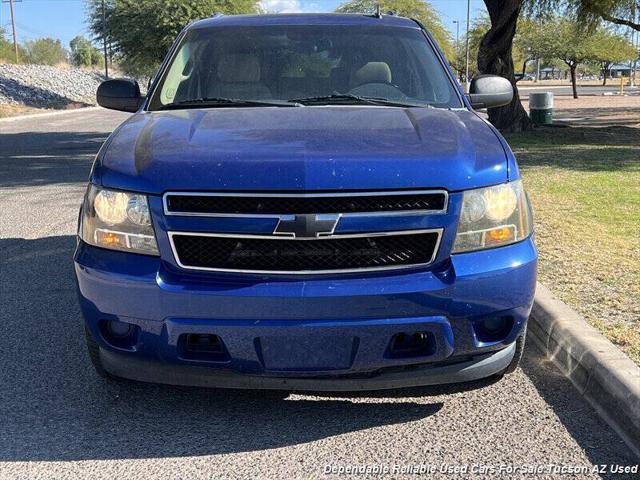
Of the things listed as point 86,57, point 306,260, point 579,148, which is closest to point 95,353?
point 306,260

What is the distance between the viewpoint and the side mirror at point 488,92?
4.65 metres

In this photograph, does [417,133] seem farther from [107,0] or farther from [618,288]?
[107,0]

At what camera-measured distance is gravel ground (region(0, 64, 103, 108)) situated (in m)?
40.4

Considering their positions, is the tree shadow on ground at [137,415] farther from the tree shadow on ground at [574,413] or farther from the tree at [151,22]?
the tree at [151,22]

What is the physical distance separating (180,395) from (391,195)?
1525 millimetres

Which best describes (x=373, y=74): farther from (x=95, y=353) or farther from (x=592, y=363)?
(x=95, y=353)

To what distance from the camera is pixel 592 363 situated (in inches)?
139

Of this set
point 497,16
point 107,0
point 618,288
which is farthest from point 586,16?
point 107,0

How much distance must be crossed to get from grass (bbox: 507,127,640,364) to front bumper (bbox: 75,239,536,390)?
1.26 meters

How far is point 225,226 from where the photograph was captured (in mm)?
2875

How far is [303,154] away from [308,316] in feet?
2.25

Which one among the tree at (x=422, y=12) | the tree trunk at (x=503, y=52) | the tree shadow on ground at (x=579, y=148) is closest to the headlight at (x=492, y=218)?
the tree shadow on ground at (x=579, y=148)

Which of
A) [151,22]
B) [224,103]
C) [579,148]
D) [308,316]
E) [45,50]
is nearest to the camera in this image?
[308,316]

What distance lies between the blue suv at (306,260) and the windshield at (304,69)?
1006 millimetres
